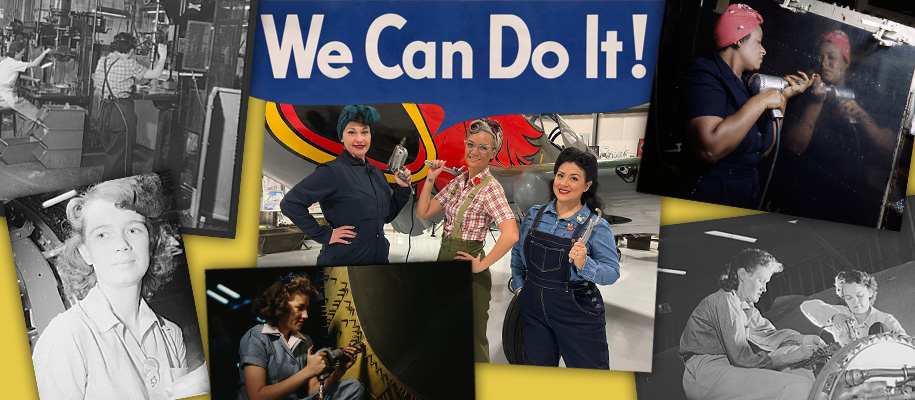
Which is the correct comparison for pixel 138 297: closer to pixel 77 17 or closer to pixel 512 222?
pixel 77 17

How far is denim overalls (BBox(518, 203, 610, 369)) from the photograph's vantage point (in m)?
2.13

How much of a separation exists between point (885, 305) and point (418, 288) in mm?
1442

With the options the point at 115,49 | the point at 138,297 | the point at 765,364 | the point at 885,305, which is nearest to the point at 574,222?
the point at 765,364

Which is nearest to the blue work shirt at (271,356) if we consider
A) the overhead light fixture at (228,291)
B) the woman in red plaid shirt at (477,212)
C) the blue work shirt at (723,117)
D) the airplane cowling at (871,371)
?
the overhead light fixture at (228,291)

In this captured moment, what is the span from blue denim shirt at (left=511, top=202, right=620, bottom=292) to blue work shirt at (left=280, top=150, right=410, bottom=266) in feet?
1.37

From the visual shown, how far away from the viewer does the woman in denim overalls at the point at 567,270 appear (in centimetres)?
212

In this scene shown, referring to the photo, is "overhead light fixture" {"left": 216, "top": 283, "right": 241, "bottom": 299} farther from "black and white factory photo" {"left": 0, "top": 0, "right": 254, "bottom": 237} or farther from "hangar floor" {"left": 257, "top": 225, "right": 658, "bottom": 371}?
"hangar floor" {"left": 257, "top": 225, "right": 658, "bottom": 371}

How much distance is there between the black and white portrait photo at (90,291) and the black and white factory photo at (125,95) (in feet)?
0.34

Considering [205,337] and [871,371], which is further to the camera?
[205,337]

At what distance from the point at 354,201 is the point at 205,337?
66 centimetres

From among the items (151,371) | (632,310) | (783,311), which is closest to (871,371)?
(783,311)

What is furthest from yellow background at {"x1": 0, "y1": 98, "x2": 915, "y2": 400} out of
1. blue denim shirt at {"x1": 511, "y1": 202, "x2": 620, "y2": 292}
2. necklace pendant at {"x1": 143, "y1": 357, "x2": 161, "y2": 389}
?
blue denim shirt at {"x1": 511, "y1": 202, "x2": 620, "y2": 292}

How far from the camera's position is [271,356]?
7.11ft

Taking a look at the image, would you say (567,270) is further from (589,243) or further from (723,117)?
(723,117)
